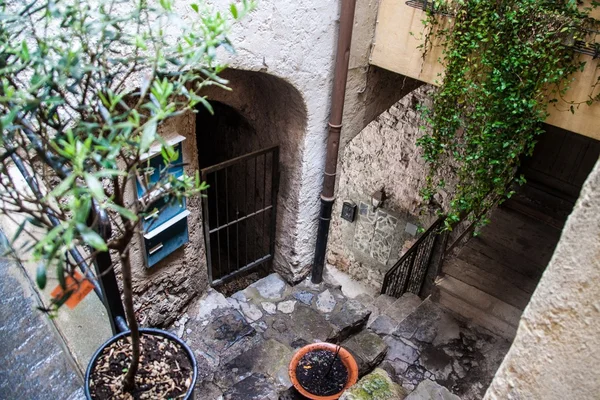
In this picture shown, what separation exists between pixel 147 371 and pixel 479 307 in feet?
14.0

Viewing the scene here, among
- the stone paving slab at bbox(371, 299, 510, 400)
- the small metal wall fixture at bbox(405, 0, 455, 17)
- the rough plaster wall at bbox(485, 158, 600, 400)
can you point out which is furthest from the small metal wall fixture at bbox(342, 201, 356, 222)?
the rough plaster wall at bbox(485, 158, 600, 400)

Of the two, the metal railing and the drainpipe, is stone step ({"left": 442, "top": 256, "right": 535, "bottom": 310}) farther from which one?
the drainpipe

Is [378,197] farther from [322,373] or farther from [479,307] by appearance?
[322,373]

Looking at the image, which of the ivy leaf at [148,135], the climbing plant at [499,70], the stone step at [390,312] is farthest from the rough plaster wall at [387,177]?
the ivy leaf at [148,135]

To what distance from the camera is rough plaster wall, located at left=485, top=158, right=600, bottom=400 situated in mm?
1104

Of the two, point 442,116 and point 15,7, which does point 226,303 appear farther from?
point 15,7

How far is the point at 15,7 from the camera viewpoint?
2.27 meters

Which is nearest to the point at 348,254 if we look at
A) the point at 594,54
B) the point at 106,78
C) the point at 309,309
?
the point at 309,309

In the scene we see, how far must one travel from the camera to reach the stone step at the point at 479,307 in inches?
198

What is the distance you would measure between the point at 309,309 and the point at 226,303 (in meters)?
0.77

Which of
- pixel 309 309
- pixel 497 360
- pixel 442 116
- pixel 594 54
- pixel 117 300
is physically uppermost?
pixel 594 54

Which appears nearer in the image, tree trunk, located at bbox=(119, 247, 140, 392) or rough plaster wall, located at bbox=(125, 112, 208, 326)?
tree trunk, located at bbox=(119, 247, 140, 392)

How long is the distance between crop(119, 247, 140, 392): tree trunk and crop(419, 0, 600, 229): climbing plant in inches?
104

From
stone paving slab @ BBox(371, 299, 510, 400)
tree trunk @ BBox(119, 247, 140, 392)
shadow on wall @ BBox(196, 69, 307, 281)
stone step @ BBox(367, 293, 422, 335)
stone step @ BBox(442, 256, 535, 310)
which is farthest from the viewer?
stone step @ BBox(442, 256, 535, 310)
